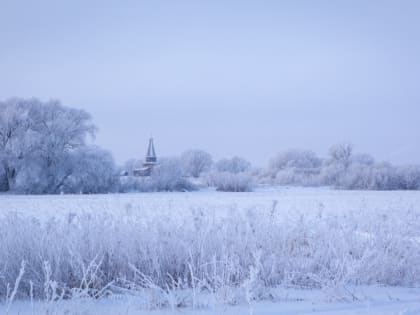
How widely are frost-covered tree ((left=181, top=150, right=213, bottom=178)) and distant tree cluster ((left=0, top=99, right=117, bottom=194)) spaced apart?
32.8 m

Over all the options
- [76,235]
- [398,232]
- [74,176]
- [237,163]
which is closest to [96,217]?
[76,235]

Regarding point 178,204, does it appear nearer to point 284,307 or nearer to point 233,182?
point 284,307

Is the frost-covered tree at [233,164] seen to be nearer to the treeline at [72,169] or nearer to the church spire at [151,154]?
the church spire at [151,154]

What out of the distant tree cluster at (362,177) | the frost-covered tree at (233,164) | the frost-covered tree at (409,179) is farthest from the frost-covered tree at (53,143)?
the frost-covered tree at (233,164)

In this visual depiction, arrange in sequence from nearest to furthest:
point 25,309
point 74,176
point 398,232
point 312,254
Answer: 1. point 25,309
2. point 312,254
3. point 398,232
4. point 74,176

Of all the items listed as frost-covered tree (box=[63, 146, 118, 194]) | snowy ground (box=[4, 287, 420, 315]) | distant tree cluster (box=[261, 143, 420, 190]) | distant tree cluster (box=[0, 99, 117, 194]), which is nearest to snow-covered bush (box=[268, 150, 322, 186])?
distant tree cluster (box=[261, 143, 420, 190])

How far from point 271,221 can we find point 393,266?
1.54 meters

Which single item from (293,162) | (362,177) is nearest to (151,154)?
(293,162)

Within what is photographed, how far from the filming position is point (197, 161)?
63375 mm

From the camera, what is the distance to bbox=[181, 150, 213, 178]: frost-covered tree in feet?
204

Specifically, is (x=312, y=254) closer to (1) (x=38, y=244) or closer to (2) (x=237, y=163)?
(1) (x=38, y=244)

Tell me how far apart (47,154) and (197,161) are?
3710 cm

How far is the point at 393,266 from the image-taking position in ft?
16.2

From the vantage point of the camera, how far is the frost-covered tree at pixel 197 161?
62188 mm
